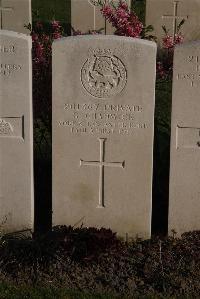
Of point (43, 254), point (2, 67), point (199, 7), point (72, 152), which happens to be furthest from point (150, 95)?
point (199, 7)

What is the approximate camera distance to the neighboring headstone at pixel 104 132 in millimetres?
5160

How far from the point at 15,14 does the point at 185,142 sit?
→ 6.99m

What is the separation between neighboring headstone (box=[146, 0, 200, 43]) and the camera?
38.0 ft

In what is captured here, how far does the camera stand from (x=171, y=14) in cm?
1162

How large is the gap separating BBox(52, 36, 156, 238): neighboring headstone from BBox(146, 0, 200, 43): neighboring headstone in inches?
263

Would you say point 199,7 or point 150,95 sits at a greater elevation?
point 199,7

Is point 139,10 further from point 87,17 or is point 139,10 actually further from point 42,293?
point 42,293

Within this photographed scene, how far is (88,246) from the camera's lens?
5172mm

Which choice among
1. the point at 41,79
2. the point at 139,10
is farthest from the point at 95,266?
the point at 139,10

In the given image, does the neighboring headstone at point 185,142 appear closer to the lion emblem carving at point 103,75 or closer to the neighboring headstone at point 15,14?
the lion emblem carving at point 103,75

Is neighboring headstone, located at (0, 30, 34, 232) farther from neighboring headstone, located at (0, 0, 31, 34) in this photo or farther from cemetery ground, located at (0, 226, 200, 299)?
neighboring headstone, located at (0, 0, 31, 34)

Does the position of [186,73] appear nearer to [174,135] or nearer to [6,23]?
[174,135]

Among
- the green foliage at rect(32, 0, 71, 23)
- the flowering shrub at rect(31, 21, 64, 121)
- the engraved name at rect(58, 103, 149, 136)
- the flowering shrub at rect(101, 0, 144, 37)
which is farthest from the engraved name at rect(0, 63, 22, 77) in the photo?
the green foliage at rect(32, 0, 71, 23)

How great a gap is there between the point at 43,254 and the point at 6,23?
23.8ft
